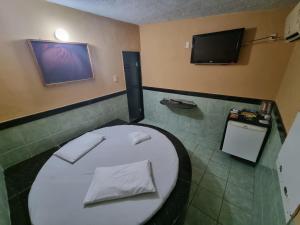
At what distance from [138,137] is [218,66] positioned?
5.94ft

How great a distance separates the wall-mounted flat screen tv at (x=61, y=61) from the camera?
1.58 meters

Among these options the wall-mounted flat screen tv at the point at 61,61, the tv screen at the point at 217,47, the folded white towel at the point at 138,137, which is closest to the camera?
the wall-mounted flat screen tv at the point at 61,61

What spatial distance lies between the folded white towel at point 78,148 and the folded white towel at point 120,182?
14.6 inches

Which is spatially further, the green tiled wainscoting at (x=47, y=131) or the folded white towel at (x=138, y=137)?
the folded white towel at (x=138, y=137)

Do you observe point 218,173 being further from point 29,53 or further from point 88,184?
point 29,53

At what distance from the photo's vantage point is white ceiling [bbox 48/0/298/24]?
63.5 inches

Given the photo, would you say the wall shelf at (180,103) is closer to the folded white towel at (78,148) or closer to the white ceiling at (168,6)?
the white ceiling at (168,6)

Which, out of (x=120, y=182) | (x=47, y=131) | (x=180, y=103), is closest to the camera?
(x=120, y=182)

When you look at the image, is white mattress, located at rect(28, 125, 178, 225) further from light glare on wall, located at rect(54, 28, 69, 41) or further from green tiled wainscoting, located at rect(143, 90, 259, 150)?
light glare on wall, located at rect(54, 28, 69, 41)

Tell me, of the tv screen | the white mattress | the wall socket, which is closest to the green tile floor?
the white mattress

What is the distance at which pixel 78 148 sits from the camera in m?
1.57

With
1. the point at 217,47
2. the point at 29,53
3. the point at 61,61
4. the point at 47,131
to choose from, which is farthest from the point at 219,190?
Answer: the point at 29,53

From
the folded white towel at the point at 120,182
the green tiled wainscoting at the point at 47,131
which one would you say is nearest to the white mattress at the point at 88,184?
the folded white towel at the point at 120,182

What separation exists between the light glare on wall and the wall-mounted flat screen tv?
7 centimetres
